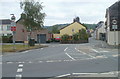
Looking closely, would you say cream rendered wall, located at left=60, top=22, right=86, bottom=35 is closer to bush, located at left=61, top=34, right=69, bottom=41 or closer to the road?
bush, located at left=61, top=34, right=69, bottom=41

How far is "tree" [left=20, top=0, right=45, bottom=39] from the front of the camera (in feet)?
145

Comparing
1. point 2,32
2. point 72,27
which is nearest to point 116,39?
point 72,27

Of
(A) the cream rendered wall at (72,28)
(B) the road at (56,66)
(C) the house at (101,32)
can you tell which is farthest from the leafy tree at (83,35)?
(B) the road at (56,66)

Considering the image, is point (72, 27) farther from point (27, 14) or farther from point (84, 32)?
point (27, 14)

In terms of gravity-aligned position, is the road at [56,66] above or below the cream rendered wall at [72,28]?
below

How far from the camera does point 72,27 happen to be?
282 feet

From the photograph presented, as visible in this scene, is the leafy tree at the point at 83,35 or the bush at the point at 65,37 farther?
the leafy tree at the point at 83,35

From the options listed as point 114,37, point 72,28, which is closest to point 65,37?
point 114,37

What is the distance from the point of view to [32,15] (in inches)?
1736

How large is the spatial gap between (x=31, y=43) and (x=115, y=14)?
59.3 feet

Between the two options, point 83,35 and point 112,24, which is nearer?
point 112,24

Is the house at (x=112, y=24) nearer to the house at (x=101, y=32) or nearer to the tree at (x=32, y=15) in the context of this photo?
the tree at (x=32, y=15)

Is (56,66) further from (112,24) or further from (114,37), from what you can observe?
(112,24)

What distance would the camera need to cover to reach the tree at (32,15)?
1736 inches
